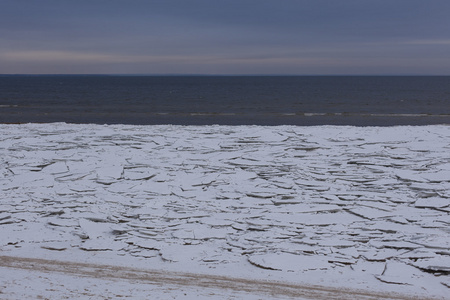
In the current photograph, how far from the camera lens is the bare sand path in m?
3.39

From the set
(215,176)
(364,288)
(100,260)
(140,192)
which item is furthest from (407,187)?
(100,260)

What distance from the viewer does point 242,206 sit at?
557 centimetres

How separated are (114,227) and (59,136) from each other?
5.96 metres

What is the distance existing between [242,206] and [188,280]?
6.68 feet

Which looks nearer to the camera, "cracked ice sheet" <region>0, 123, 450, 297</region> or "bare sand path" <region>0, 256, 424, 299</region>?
"bare sand path" <region>0, 256, 424, 299</region>

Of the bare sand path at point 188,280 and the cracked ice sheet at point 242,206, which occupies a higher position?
the cracked ice sheet at point 242,206

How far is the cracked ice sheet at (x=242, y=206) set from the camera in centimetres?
404

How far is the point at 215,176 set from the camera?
690cm

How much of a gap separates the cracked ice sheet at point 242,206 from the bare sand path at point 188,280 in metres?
0.13

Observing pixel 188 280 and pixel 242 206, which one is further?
pixel 242 206

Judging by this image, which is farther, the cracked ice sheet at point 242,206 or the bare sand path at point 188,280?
the cracked ice sheet at point 242,206

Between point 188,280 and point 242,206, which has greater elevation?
point 242,206

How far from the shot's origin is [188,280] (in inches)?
143

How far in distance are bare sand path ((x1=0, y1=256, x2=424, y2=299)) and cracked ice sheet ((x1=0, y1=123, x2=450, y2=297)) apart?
5.3 inches
